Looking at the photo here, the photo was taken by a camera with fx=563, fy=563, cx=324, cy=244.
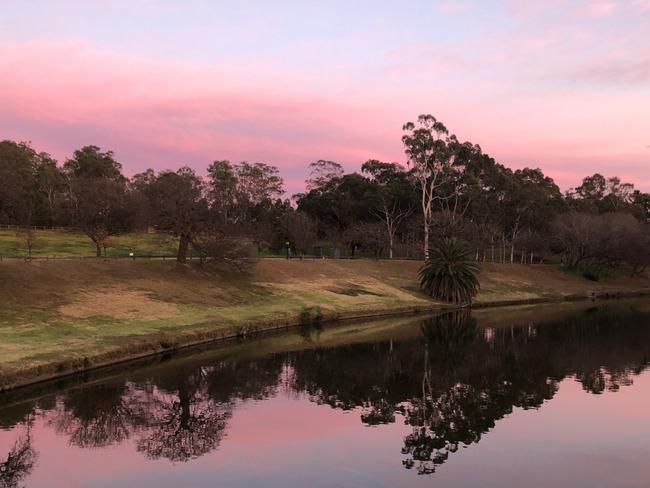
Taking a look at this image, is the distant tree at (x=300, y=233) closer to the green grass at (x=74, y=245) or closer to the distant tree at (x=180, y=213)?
the green grass at (x=74, y=245)

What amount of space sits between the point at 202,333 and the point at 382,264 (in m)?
51.0

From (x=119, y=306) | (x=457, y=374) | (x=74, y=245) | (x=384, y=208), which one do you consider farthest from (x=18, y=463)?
(x=384, y=208)

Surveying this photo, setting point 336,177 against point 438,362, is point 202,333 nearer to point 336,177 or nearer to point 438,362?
point 438,362

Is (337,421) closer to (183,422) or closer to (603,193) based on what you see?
(183,422)

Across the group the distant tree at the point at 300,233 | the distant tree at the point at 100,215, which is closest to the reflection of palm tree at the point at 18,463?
the distant tree at the point at 100,215

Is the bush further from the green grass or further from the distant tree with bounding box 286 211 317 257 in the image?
the green grass

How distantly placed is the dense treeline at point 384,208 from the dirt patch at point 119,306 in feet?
47.2

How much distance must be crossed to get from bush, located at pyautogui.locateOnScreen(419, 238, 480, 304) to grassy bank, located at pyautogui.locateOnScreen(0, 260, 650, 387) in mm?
2915

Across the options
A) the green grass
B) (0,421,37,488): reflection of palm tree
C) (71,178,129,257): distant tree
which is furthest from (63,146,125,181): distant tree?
(0,421,37,488): reflection of palm tree

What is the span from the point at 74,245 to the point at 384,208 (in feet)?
196

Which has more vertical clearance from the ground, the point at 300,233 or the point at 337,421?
the point at 300,233

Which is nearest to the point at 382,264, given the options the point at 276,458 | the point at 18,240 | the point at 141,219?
the point at 141,219

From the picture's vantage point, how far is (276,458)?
64.7 feet

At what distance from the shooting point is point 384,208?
11719 cm
